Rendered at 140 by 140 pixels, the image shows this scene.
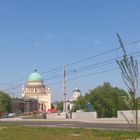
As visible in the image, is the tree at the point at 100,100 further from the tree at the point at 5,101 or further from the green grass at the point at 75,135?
the green grass at the point at 75,135

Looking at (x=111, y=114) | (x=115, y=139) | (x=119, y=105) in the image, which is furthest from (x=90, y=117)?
(x=119, y=105)

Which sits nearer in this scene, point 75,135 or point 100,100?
point 75,135

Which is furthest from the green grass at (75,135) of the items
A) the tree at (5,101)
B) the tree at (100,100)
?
the tree at (5,101)

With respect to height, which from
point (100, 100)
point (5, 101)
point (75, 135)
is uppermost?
point (5, 101)

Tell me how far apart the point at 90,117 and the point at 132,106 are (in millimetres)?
64416

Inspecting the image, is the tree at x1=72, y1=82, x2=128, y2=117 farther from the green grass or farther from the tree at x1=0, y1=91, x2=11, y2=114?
the green grass

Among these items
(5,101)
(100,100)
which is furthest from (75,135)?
(5,101)

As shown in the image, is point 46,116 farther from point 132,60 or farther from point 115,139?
point 132,60

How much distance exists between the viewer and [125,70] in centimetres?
987

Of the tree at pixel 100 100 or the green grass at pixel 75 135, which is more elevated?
the tree at pixel 100 100

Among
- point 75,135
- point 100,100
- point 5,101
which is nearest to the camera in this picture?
point 75,135

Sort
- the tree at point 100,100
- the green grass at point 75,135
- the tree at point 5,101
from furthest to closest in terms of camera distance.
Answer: the tree at point 5,101
the tree at point 100,100
the green grass at point 75,135

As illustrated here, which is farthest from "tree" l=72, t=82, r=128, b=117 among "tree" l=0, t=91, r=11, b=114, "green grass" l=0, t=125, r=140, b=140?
"green grass" l=0, t=125, r=140, b=140

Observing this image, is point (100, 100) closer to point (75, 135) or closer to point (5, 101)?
point (5, 101)
